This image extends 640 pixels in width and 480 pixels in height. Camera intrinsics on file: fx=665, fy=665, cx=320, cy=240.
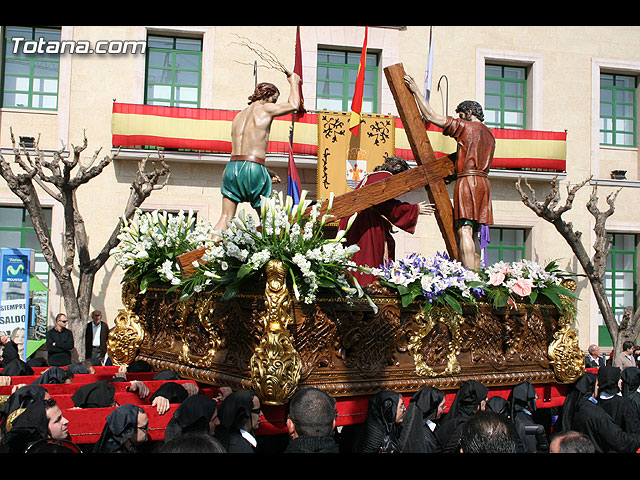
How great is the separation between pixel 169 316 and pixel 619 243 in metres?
13.9

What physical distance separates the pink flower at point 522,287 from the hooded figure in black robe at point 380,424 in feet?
5.30

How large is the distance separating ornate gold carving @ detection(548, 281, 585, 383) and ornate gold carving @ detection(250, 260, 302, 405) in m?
2.50

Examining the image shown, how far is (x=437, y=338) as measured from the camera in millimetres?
4848

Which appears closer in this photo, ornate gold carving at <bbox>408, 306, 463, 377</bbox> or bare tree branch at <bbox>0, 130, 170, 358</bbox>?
ornate gold carving at <bbox>408, 306, 463, 377</bbox>

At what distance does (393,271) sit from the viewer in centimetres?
471

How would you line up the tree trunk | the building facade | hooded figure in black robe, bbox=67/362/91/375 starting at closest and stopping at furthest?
hooded figure in black robe, bbox=67/362/91/375, the tree trunk, the building facade

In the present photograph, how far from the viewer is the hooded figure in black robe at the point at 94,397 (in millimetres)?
4219

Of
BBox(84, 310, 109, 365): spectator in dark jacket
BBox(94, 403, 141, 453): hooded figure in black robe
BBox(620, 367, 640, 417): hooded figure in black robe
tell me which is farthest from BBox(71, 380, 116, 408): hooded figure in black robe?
BBox(84, 310, 109, 365): spectator in dark jacket

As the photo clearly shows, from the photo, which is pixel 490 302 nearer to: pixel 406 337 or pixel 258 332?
pixel 406 337

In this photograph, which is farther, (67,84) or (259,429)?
(67,84)

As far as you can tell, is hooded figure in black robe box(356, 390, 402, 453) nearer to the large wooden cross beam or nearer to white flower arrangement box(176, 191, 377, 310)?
white flower arrangement box(176, 191, 377, 310)

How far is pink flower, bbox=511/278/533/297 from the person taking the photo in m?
5.16
